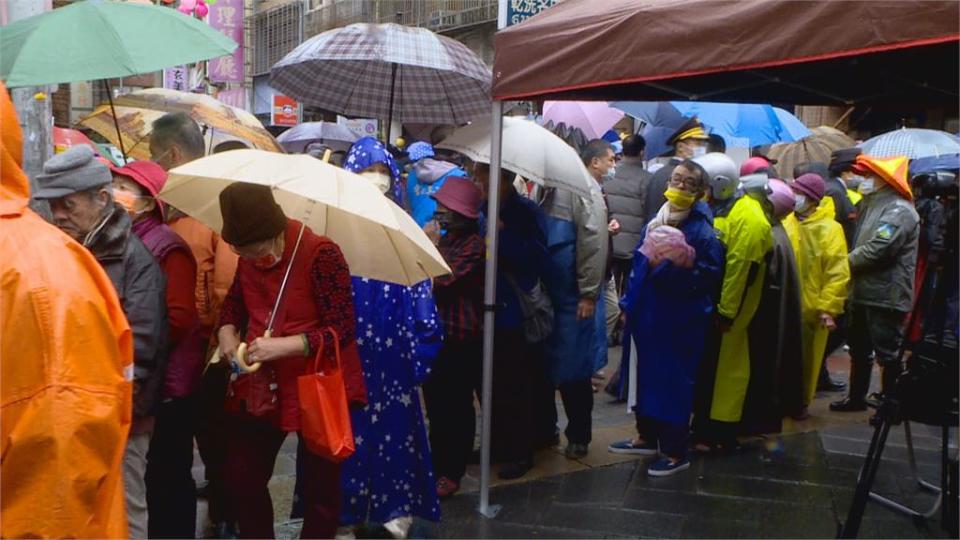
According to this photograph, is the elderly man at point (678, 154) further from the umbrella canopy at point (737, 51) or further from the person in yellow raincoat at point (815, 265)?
the umbrella canopy at point (737, 51)

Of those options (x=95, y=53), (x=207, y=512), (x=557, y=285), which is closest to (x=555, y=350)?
(x=557, y=285)

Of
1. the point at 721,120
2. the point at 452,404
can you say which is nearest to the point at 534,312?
the point at 452,404

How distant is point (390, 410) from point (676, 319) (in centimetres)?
183

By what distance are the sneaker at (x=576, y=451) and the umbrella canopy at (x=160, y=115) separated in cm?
A: 297

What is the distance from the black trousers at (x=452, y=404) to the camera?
5047 millimetres

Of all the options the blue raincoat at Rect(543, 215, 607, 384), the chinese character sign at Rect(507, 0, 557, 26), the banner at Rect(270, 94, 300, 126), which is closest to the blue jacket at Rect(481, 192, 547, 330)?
the blue raincoat at Rect(543, 215, 607, 384)

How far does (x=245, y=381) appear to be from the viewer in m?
3.50

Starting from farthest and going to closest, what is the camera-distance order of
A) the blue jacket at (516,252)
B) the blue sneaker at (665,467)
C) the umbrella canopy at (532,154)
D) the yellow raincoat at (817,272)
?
the yellow raincoat at (817,272)
the blue sneaker at (665,467)
the blue jacket at (516,252)
the umbrella canopy at (532,154)

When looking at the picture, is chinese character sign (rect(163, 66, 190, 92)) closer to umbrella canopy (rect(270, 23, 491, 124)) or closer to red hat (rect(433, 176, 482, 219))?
umbrella canopy (rect(270, 23, 491, 124))

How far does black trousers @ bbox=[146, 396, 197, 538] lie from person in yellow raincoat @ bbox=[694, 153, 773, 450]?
3152 mm

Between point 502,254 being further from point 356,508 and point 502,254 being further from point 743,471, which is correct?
point 743,471

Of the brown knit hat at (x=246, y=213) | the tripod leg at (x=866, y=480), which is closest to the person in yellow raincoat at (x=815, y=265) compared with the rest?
the tripod leg at (x=866, y=480)

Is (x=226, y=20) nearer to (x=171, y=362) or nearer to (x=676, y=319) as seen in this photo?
(x=676, y=319)

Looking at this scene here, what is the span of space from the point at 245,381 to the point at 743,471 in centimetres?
333
